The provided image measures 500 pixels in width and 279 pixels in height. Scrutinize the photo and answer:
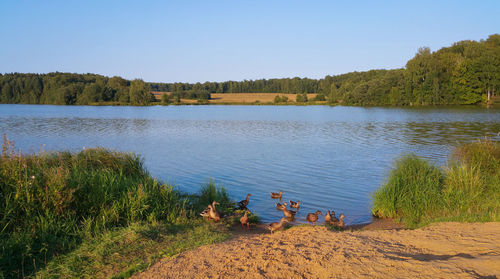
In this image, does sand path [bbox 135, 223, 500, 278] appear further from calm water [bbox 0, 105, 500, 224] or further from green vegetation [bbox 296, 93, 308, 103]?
green vegetation [bbox 296, 93, 308, 103]

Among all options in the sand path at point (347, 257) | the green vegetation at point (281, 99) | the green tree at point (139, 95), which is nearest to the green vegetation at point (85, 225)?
the sand path at point (347, 257)

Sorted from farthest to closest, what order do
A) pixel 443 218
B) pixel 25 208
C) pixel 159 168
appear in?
pixel 159 168
pixel 443 218
pixel 25 208

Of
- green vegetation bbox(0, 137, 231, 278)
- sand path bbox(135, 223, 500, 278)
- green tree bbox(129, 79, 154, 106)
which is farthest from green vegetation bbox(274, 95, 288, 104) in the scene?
sand path bbox(135, 223, 500, 278)

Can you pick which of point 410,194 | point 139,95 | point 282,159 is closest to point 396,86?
point 139,95

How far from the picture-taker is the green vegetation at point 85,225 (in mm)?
5586

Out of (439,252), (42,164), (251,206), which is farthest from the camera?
(251,206)

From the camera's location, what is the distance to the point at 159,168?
17.3m

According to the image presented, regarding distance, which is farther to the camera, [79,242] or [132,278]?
[79,242]

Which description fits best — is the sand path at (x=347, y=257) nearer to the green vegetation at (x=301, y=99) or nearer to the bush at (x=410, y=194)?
the bush at (x=410, y=194)

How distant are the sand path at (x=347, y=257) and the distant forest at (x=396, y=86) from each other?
7557 centimetres

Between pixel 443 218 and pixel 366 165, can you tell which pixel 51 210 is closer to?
pixel 443 218

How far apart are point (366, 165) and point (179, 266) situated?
14.1m

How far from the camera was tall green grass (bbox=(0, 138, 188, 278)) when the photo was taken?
19.4ft

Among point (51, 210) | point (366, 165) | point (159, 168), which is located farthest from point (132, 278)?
point (366, 165)
